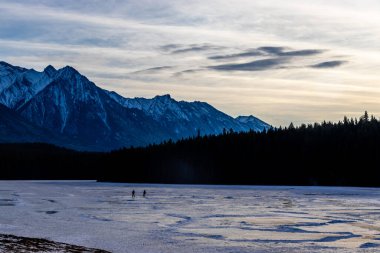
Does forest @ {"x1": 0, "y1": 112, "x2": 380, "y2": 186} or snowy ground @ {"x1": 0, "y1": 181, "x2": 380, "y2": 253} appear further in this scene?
forest @ {"x1": 0, "y1": 112, "x2": 380, "y2": 186}

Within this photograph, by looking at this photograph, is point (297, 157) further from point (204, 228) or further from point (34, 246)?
point (34, 246)

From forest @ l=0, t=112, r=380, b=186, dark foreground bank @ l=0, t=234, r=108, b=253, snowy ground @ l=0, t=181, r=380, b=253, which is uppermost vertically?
forest @ l=0, t=112, r=380, b=186

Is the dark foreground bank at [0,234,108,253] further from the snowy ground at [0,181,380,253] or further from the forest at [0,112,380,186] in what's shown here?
the forest at [0,112,380,186]

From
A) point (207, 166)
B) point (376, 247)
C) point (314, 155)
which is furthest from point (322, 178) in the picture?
point (376, 247)

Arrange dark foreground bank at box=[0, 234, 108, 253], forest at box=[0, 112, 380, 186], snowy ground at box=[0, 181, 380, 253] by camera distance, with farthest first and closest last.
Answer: forest at box=[0, 112, 380, 186]
snowy ground at box=[0, 181, 380, 253]
dark foreground bank at box=[0, 234, 108, 253]

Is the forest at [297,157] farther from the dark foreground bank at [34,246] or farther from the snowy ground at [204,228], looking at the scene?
the dark foreground bank at [34,246]

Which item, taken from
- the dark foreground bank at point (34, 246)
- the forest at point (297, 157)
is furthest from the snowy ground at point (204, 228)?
the forest at point (297, 157)

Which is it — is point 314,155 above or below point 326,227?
above

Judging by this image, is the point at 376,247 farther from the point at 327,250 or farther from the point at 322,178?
the point at 322,178

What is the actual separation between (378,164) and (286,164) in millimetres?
27728

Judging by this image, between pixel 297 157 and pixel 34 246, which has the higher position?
pixel 297 157

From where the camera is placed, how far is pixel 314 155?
6560 inches

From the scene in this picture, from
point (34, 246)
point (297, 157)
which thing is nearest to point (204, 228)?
point (34, 246)

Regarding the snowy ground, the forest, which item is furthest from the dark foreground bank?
the forest
